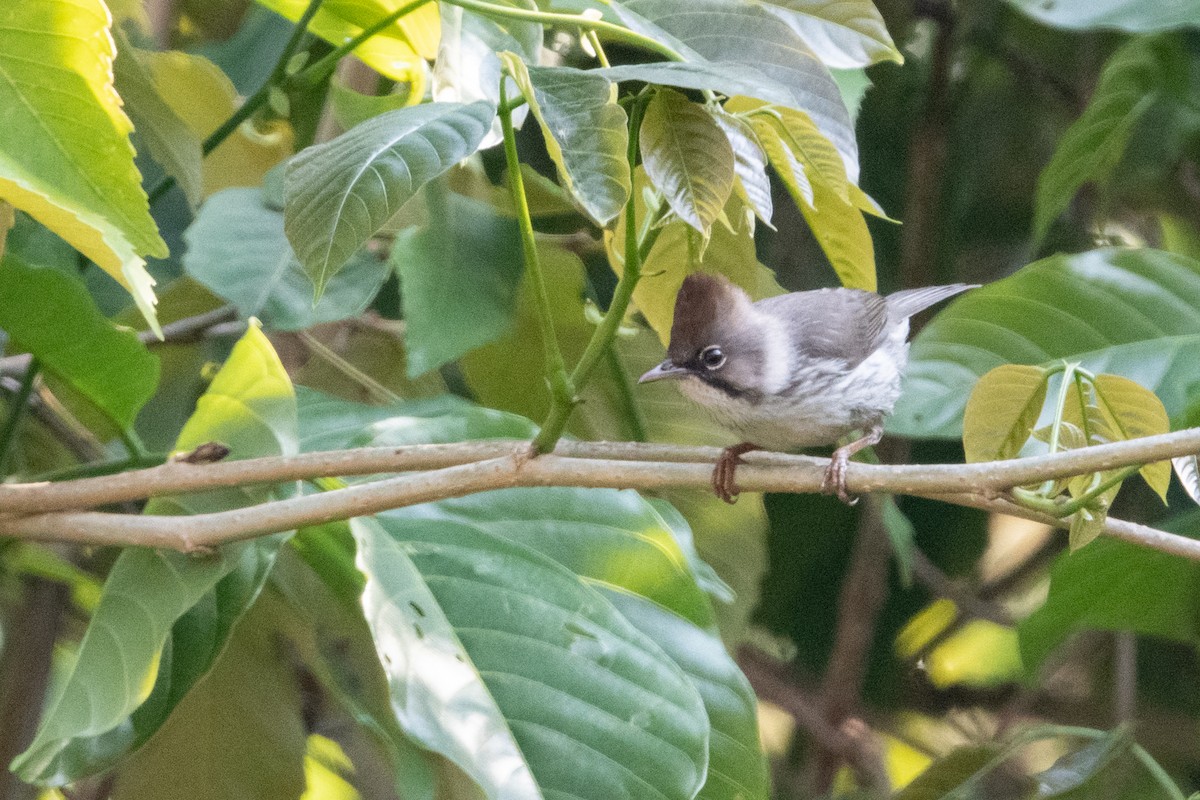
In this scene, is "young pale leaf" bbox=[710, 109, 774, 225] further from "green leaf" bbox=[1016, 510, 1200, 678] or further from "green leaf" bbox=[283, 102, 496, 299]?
"green leaf" bbox=[1016, 510, 1200, 678]

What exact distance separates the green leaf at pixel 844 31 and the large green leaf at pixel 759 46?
69mm

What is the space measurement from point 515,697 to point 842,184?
0.49 meters

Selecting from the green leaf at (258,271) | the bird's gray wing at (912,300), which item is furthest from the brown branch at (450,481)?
the bird's gray wing at (912,300)

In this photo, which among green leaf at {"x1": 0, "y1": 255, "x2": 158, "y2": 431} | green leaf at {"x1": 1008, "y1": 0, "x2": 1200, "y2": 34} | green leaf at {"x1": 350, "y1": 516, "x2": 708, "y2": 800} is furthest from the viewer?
green leaf at {"x1": 1008, "y1": 0, "x2": 1200, "y2": 34}

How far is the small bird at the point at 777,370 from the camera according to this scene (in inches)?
57.8

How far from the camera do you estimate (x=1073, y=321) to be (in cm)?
155

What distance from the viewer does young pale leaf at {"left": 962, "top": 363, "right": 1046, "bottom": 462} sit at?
3.41 ft

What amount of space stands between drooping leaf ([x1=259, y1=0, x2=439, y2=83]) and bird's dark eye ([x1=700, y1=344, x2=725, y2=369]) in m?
0.45

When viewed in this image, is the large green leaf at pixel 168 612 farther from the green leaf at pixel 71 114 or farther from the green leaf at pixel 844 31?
the green leaf at pixel 844 31

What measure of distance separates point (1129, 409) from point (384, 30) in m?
0.82

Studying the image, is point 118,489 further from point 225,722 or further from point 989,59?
point 989,59

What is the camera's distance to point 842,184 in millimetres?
881

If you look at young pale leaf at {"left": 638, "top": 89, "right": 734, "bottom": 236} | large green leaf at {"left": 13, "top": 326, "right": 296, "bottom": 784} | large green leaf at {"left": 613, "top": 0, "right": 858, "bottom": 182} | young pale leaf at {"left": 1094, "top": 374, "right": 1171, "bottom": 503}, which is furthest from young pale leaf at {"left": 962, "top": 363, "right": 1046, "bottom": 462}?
large green leaf at {"left": 13, "top": 326, "right": 296, "bottom": 784}

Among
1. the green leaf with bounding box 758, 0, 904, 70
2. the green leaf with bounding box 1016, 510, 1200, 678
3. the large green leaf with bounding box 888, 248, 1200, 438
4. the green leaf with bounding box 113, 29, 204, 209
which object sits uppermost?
the green leaf with bounding box 758, 0, 904, 70
